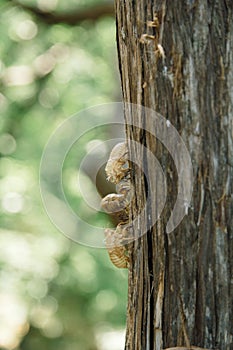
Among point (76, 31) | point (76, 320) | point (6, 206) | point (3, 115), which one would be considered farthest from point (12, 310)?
point (76, 31)

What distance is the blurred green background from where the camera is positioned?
3941 millimetres

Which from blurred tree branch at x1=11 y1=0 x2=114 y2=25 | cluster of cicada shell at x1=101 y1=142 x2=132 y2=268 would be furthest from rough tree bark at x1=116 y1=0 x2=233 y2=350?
blurred tree branch at x1=11 y1=0 x2=114 y2=25

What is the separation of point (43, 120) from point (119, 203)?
112 inches

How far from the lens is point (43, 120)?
3998mm


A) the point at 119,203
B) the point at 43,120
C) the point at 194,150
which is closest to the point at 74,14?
the point at 43,120

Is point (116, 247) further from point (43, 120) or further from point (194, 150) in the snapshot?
point (43, 120)

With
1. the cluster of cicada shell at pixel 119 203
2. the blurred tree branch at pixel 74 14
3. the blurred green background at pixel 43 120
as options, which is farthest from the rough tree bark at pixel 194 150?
the blurred tree branch at pixel 74 14

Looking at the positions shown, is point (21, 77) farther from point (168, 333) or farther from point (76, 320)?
point (168, 333)

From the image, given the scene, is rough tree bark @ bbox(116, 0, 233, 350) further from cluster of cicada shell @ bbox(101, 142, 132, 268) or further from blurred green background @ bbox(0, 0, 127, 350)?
blurred green background @ bbox(0, 0, 127, 350)

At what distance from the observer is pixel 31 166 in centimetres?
390

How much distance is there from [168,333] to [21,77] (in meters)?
3.11

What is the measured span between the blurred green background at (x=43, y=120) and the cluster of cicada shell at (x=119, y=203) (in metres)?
2.63

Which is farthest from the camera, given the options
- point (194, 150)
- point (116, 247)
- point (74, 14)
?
point (74, 14)

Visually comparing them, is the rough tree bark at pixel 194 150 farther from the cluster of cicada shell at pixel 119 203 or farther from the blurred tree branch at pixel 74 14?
the blurred tree branch at pixel 74 14
